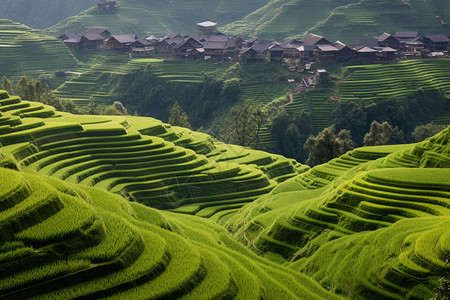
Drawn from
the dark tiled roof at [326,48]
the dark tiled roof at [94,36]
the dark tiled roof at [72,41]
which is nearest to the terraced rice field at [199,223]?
the dark tiled roof at [326,48]

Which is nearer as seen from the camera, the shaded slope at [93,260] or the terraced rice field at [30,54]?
the shaded slope at [93,260]

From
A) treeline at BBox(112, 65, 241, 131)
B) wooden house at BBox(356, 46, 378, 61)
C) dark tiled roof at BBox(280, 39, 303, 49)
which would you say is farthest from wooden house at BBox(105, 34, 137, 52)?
wooden house at BBox(356, 46, 378, 61)

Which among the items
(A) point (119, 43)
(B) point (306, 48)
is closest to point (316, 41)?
(B) point (306, 48)

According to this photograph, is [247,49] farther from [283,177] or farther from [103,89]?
[283,177]

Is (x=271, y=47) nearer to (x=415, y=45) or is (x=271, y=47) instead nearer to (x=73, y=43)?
(x=415, y=45)

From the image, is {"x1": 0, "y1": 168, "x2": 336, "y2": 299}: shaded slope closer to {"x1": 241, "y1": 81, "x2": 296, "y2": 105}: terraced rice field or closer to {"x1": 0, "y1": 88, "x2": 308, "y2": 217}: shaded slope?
{"x1": 0, "y1": 88, "x2": 308, "y2": 217}: shaded slope

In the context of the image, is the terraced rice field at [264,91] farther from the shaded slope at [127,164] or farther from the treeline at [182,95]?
the shaded slope at [127,164]

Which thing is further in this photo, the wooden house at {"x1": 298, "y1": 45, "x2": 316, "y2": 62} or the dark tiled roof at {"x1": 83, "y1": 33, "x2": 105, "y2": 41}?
the dark tiled roof at {"x1": 83, "y1": 33, "x2": 105, "y2": 41}
